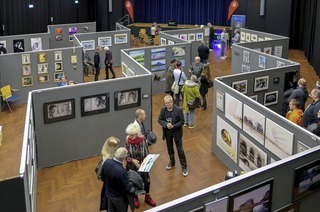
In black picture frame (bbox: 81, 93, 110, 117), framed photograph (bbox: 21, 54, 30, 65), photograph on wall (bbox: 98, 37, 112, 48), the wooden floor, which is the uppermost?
photograph on wall (bbox: 98, 37, 112, 48)

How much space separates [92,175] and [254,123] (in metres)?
3.38

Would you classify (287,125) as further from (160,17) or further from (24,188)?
(160,17)

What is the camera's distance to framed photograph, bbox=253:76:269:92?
8875 millimetres

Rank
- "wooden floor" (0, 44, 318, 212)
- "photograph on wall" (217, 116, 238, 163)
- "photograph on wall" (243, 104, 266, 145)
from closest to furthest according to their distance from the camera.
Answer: "photograph on wall" (243, 104, 266, 145), "wooden floor" (0, 44, 318, 212), "photograph on wall" (217, 116, 238, 163)

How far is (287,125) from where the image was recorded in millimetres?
5668

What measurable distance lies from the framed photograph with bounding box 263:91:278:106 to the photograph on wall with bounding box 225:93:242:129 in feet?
6.77

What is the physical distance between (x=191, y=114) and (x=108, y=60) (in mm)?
5264

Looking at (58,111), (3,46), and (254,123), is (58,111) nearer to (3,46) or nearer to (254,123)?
(254,123)

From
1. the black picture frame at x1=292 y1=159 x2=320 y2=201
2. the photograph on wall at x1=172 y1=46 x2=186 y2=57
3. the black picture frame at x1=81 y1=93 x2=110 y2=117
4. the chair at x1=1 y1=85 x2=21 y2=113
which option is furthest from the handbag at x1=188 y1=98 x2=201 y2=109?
the chair at x1=1 y1=85 x2=21 y2=113

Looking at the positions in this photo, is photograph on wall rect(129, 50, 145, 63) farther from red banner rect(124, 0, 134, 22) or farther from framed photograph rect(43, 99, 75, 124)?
red banner rect(124, 0, 134, 22)

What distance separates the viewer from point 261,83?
8961 millimetres

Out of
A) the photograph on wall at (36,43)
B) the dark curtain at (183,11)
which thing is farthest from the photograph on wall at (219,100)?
the dark curtain at (183,11)

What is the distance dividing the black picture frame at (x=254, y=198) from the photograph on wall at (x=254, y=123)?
6.42 feet

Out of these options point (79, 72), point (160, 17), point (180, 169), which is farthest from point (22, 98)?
point (160, 17)
